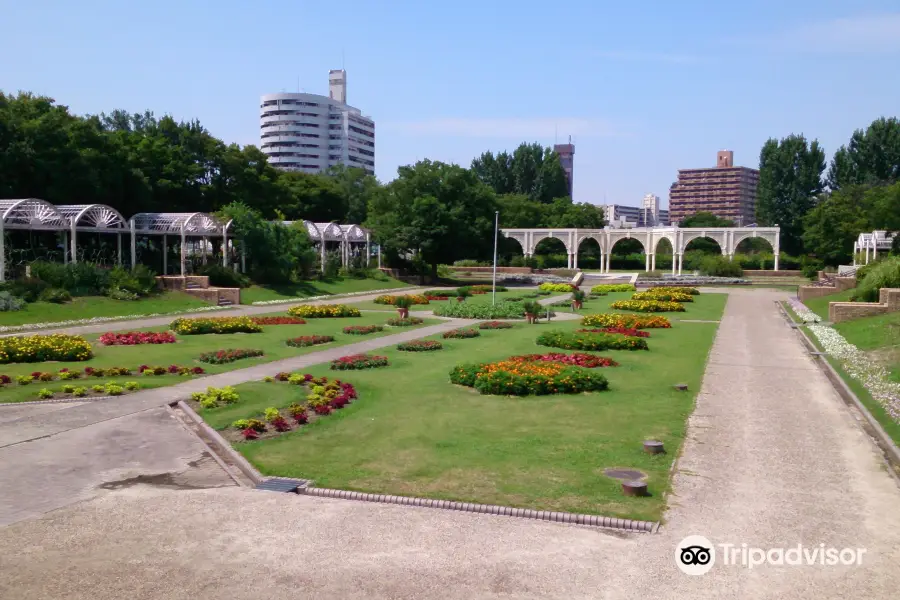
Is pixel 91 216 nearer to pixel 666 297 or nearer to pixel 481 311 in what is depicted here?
pixel 481 311

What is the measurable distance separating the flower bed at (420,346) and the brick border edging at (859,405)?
954 cm

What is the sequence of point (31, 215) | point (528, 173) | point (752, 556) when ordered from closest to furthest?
point (752, 556)
point (31, 215)
point (528, 173)

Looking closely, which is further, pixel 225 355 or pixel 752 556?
pixel 225 355

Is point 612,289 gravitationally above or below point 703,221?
below

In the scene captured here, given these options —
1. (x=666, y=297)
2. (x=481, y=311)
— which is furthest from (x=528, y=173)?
(x=481, y=311)

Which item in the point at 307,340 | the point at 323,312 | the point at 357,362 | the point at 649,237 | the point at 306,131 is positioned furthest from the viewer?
the point at 306,131

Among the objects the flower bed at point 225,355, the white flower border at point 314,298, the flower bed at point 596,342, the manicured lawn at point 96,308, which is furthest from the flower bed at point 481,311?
the flower bed at point 225,355

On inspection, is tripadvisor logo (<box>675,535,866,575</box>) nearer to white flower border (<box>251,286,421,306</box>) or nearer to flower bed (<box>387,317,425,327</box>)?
flower bed (<box>387,317,425,327</box>)

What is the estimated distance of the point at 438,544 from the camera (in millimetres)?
7012

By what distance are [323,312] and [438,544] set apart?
22.8 meters

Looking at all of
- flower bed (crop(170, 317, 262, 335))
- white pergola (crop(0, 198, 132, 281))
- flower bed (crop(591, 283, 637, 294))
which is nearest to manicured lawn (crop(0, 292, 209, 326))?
white pergola (crop(0, 198, 132, 281))

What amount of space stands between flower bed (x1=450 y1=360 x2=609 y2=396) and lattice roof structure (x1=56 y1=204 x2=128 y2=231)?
22.9 metres

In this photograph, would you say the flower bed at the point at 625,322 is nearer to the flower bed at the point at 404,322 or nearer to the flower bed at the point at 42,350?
the flower bed at the point at 404,322

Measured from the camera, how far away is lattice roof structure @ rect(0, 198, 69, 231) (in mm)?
28203
